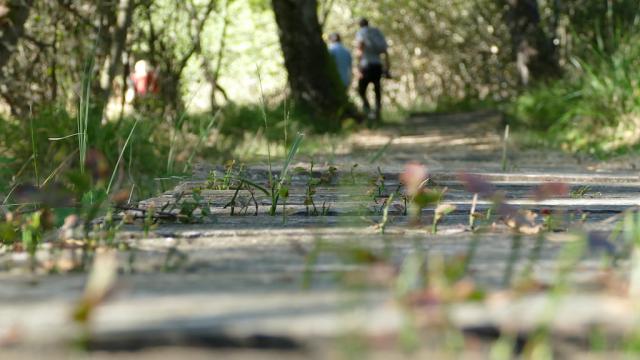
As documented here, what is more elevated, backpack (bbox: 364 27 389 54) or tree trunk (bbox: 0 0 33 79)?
backpack (bbox: 364 27 389 54)

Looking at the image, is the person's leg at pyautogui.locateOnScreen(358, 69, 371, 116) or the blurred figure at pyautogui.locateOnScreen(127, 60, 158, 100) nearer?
the blurred figure at pyautogui.locateOnScreen(127, 60, 158, 100)

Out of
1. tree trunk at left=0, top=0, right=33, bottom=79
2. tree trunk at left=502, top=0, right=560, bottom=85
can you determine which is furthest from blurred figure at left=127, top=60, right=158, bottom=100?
tree trunk at left=502, top=0, right=560, bottom=85

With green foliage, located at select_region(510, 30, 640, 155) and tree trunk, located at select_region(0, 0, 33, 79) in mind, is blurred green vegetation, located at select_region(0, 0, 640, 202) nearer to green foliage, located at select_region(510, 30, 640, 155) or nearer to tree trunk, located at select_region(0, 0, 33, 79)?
green foliage, located at select_region(510, 30, 640, 155)

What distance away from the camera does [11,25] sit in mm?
7219

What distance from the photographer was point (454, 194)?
161 inches

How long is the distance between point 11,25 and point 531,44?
1169 cm

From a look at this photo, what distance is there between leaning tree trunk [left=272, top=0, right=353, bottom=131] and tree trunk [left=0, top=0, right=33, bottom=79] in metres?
7.67

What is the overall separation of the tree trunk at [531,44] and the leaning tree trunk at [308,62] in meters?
3.70

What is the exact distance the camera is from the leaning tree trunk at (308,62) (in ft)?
49.1

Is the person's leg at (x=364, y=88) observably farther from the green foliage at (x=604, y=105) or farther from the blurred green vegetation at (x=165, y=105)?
the green foliage at (x=604, y=105)

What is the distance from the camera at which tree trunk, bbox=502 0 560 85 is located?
1753cm

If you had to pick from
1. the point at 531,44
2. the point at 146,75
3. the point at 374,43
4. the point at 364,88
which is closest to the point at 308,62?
the point at 374,43

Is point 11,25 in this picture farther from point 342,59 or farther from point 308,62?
point 342,59

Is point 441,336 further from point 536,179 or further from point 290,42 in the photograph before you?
point 290,42
